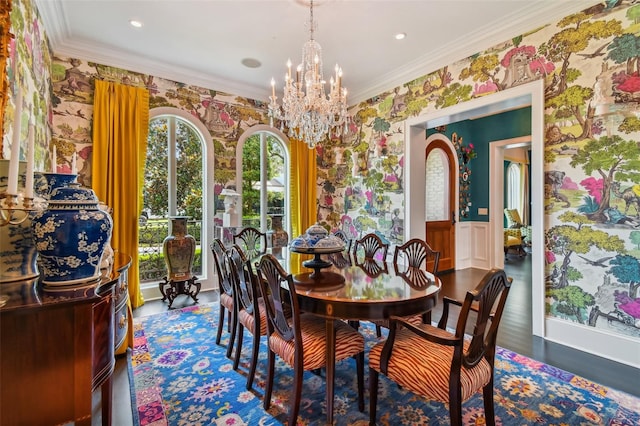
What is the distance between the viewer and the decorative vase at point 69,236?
125 centimetres

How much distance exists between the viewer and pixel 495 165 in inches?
233

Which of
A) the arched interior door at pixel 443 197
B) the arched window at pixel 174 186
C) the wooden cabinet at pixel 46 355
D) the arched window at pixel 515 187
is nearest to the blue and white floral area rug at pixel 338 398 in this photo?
the wooden cabinet at pixel 46 355

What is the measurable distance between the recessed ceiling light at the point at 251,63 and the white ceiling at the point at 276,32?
58 mm

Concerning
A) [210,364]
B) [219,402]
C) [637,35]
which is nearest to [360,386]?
[219,402]

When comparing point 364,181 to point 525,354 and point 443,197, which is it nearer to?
point 443,197

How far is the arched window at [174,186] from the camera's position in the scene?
13.7 ft

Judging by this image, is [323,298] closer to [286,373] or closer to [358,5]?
[286,373]

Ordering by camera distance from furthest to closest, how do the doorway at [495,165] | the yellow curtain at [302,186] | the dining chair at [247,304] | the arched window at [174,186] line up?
1. the yellow curtain at [302,186]
2. the arched window at [174,186]
3. the doorway at [495,165]
4. the dining chair at [247,304]

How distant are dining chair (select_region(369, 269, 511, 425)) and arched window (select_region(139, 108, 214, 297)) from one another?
3509 mm

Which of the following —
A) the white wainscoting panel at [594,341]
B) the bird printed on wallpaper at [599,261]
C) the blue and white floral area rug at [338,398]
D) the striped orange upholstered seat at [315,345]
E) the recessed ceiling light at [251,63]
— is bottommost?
the blue and white floral area rug at [338,398]

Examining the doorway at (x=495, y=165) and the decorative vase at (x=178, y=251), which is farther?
the decorative vase at (x=178, y=251)

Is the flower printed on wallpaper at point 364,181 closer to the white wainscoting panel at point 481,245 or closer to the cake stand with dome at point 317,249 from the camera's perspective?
the cake stand with dome at point 317,249

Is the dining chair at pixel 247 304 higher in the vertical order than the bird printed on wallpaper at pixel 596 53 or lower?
lower

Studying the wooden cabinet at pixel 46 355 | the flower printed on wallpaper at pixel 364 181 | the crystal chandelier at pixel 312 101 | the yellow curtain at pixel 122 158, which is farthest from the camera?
the flower printed on wallpaper at pixel 364 181
